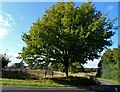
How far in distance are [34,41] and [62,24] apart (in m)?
2.84

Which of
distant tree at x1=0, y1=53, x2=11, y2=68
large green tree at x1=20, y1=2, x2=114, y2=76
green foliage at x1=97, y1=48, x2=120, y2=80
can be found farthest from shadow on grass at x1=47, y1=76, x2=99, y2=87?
distant tree at x1=0, y1=53, x2=11, y2=68

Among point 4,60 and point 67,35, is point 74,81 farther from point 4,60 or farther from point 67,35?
point 4,60

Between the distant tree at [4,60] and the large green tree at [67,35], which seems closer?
the large green tree at [67,35]

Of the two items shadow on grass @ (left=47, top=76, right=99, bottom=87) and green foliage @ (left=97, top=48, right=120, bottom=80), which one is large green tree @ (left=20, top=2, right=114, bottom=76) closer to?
shadow on grass @ (left=47, top=76, right=99, bottom=87)

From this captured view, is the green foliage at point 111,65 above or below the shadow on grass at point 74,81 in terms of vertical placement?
above

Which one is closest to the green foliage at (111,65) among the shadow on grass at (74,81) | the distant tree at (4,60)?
the shadow on grass at (74,81)

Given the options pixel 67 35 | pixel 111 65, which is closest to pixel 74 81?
pixel 67 35

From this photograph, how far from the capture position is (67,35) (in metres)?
20.7

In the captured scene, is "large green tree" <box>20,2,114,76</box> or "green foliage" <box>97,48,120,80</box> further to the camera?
"green foliage" <box>97,48,120,80</box>

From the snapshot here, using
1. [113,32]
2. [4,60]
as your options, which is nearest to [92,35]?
[113,32]

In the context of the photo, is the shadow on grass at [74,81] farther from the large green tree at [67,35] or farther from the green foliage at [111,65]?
the green foliage at [111,65]

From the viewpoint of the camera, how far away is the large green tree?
20.8 m

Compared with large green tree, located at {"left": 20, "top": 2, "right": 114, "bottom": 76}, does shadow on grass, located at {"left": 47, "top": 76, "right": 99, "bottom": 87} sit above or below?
below

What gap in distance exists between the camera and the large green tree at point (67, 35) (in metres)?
20.8
